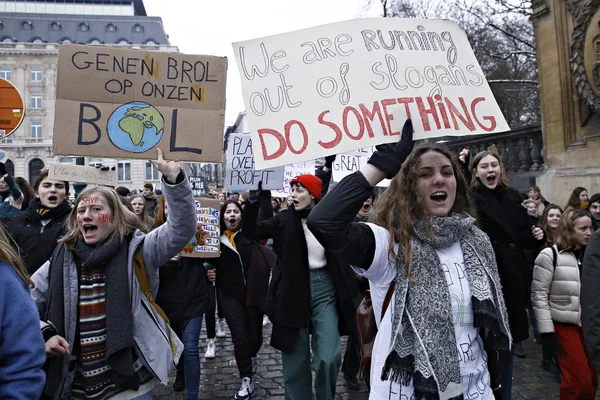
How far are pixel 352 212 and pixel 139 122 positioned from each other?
1.69 metres

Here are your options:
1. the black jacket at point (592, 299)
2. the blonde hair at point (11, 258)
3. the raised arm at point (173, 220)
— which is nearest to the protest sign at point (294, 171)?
the raised arm at point (173, 220)

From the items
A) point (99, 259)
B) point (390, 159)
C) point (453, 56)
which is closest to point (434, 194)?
point (390, 159)

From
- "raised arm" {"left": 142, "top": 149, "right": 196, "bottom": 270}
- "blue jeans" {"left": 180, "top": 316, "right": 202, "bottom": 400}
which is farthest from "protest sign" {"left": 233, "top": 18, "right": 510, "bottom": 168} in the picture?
"blue jeans" {"left": 180, "top": 316, "right": 202, "bottom": 400}

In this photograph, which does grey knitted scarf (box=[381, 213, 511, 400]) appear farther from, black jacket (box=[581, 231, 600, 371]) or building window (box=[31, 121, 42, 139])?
building window (box=[31, 121, 42, 139])

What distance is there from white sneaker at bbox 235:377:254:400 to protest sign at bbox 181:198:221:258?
48.5 inches

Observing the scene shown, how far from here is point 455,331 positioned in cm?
208

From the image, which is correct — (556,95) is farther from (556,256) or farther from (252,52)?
(252,52)

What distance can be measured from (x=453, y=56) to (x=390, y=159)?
119 centimetres

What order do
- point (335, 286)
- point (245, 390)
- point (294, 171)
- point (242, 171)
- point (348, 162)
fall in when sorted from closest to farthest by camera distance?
point (335, 286), point (245, 390), point (242, 171), point (348, 162), point (294, 171)

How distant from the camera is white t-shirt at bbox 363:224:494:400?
208cm

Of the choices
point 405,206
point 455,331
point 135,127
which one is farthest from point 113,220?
point 455,331

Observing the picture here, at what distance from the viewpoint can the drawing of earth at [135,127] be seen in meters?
3.02

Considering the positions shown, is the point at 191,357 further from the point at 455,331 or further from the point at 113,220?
the point at 455,331

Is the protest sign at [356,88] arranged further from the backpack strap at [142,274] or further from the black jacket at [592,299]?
the backpack strap at [142,274]
